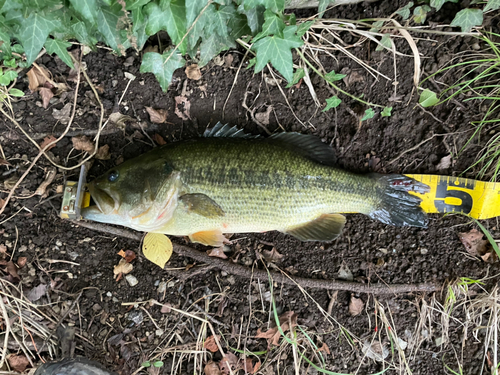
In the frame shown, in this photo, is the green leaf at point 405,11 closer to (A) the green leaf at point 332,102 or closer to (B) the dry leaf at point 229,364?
(A) the green leaf at point 332,102

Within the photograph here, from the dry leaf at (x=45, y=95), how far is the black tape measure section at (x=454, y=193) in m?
3.75

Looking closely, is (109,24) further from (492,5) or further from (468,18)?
(492,5)

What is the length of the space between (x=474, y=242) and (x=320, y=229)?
5.04 ft

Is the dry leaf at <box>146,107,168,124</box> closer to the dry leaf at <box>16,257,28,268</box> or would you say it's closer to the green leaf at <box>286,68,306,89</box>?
the green leaf at <box>286,68,306,89</box>

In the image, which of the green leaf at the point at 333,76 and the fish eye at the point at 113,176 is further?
the green leaf at the point at 333,76

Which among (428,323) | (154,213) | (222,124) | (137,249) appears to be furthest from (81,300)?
(428,323)

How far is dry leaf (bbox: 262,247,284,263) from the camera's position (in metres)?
3.19

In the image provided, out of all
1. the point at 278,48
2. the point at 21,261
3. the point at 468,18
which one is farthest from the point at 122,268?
the point at 468,18

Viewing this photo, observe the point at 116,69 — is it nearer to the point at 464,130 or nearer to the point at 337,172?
the point at 337,172

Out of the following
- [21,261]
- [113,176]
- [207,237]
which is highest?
[113,176]

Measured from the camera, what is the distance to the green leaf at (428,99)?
3092 mm

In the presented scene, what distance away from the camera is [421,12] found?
3012mm

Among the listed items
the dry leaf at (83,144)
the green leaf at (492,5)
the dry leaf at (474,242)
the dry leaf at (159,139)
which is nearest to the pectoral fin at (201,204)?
the dry leaf at (159,139)

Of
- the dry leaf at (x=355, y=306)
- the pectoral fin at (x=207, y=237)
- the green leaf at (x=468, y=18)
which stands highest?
the green leaf at (x=468, y=18)
